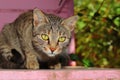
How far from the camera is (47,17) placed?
1893 millimetres

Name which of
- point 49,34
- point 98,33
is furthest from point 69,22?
point 98,33

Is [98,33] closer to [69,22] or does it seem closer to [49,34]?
[69,22]

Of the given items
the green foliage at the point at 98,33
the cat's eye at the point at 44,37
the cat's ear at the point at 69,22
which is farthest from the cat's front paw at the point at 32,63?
the green foliage at the point at 98,33

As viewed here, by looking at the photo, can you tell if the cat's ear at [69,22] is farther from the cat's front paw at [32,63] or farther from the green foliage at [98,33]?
the green foliage at [98,33]

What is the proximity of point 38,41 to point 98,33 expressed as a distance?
5.57 ft

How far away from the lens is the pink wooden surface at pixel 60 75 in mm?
1525

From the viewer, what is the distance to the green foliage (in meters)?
3.09

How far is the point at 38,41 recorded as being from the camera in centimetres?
180

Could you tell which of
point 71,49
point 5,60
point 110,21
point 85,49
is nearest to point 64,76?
point 5,60

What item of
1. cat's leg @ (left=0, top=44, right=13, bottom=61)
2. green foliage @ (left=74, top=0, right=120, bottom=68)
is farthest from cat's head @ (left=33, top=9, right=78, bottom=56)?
green foliage @ (left=74, top=0, right=120, bottom=68)

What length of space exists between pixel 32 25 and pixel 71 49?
21.9 inches

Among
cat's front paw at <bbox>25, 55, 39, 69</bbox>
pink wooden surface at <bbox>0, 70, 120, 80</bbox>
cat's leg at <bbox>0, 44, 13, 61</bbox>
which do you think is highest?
cat's leg at <bbox>0, 44, 13, 61</bbox>

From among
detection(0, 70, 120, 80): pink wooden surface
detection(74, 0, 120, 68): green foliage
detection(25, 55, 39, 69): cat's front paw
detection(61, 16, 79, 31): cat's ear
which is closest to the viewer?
detection(0, 70, 120, 80): pink wooden surface

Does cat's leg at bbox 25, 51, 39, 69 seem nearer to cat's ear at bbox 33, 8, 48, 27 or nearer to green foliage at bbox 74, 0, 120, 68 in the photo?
cat's ear at bbox 33, 8, 48, 27
